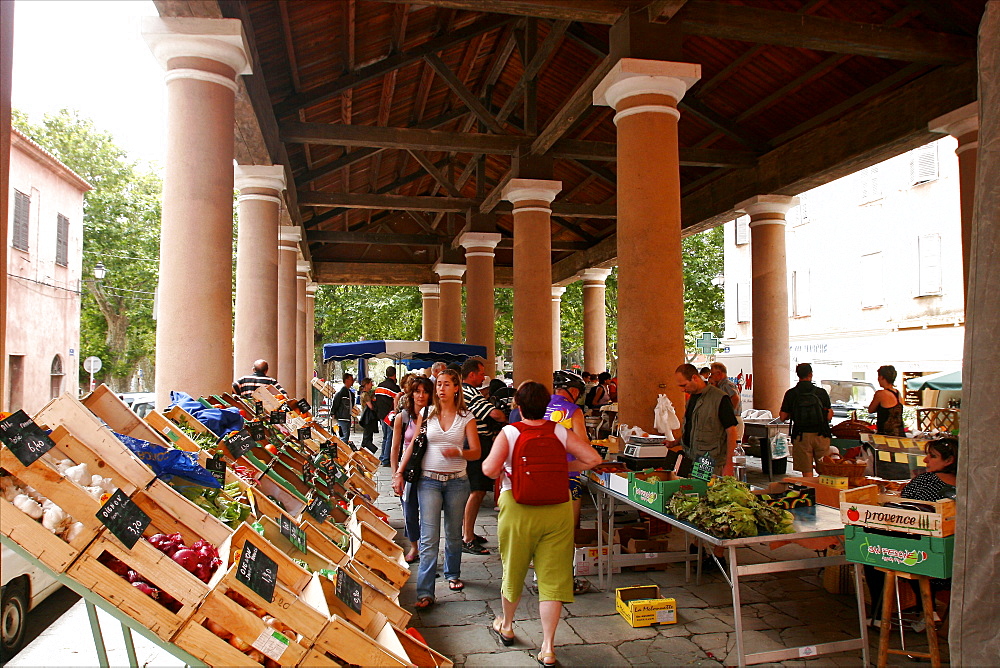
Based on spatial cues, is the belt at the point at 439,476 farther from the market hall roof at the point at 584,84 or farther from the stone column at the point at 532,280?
the stone column at the point at 532,280

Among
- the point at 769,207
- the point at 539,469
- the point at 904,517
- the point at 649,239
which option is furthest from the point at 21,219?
the point at 904,517

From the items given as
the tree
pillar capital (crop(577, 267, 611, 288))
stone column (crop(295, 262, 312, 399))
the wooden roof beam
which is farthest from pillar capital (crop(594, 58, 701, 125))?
the tree

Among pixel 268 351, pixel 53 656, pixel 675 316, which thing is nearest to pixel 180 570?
pixel 53 656

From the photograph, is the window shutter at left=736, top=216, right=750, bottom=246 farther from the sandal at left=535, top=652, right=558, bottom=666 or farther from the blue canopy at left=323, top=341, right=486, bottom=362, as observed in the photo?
the sandal at left=535, top=652, right=558, bottom=666

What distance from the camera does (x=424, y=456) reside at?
4.87 metres

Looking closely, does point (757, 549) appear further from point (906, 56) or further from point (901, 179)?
point (901, 179)

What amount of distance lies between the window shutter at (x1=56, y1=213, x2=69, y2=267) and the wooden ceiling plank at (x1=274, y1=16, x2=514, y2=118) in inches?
548

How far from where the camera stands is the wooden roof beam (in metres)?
7.44

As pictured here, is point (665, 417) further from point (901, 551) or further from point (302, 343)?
point (302, 343)

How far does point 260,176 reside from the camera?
1018 centimetres

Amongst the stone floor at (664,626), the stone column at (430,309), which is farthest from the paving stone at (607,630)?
the stone column at (430,309)

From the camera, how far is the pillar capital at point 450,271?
757 inches

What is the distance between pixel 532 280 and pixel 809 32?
5.22 meters

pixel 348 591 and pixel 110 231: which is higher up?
pixel 110 231
